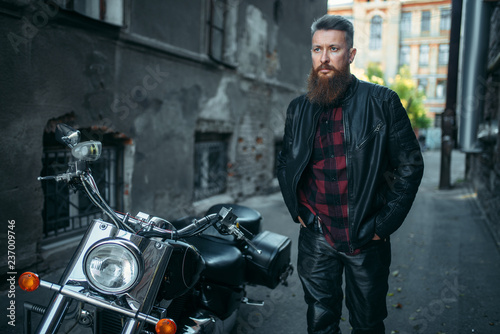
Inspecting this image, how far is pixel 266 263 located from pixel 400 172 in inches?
45.0

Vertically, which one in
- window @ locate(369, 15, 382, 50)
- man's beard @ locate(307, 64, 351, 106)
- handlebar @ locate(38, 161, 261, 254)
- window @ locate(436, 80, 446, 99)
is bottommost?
handlebar @ locate(38, 161, 261, 254)

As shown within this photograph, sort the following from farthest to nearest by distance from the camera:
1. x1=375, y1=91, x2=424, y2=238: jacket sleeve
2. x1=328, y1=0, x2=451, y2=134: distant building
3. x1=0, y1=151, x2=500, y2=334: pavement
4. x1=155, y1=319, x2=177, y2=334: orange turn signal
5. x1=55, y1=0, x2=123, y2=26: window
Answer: x1=328, y1=0, x2=451, y2=134: distant building → x1=55, y1=0, x2=123, y2=26: window → x1=0, y1=151, x2=500, y2=334: pavement → x1=375, y1=91, x2=424, y2=238: jacket sleeve → x1=155, y1=319, x2=177, y2=334: orange turn signal

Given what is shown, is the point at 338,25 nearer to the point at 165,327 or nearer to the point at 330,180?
the point at 330,180

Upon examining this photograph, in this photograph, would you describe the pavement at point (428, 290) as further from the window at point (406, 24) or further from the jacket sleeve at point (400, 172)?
the window at point (406, 24)

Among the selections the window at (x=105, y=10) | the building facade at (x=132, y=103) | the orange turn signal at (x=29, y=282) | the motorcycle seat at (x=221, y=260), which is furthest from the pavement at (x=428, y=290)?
the window at (x=105, y=10)

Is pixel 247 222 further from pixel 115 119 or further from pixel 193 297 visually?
pixel 115 119

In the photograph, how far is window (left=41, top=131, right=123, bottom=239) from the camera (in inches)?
158

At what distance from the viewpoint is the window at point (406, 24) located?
35.1m

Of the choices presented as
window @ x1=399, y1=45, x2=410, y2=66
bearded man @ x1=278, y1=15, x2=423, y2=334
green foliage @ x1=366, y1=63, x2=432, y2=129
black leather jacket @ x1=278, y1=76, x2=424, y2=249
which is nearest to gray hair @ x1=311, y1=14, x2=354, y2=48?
bearded man @ x1=278, y1=15, x2=423, y2=334

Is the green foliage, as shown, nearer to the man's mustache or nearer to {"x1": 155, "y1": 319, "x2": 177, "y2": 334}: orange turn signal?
the man's mustache

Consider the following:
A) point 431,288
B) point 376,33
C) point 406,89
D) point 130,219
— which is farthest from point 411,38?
point 130,219

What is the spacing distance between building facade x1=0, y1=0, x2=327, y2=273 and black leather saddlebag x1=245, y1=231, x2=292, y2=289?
232 cm

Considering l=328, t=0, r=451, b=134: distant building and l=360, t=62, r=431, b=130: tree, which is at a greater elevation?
l=328, t=0, r=451, b=134: distant building

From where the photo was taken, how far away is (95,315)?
1.75m
